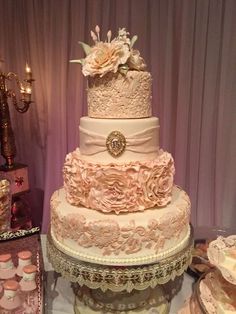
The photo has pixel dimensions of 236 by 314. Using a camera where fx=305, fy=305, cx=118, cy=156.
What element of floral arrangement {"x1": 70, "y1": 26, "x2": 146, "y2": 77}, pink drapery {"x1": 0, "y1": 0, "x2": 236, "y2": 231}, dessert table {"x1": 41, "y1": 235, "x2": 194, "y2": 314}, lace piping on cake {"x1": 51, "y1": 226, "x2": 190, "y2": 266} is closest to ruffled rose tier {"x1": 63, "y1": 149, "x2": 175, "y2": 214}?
lace piping on cake {"x1": 51, "y1": 226, "x2": 190, "y2": 266}

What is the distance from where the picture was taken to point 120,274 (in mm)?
844

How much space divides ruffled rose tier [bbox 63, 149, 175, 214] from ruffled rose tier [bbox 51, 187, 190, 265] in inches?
1.3

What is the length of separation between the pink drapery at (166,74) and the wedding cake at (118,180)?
65 centimetres

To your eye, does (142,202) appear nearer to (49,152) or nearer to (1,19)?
(49,152)

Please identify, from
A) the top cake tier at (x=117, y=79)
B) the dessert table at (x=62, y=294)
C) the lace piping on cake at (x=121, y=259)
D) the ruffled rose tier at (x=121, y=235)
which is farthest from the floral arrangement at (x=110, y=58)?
the dessert table at (x=62, y=294)

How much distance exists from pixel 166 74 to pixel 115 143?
0.77 meters

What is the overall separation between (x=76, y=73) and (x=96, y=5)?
363 millimetres

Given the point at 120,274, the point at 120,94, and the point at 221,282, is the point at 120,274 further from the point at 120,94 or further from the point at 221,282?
the point at 120,94

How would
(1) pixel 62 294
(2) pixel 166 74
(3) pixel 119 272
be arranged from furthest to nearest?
(2) pixel 166 74
(1) pixel 62 294
(3) pixel 119 272

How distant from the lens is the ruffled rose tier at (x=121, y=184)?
2.91 ft

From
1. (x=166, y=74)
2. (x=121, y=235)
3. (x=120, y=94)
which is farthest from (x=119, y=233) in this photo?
(x=166, y=74)

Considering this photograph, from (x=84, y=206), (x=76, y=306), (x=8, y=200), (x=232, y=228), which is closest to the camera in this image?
(x=84, y=206)

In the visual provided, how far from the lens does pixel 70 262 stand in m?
0.89

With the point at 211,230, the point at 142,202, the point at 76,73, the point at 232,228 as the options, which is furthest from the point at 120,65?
the point at 232,228
